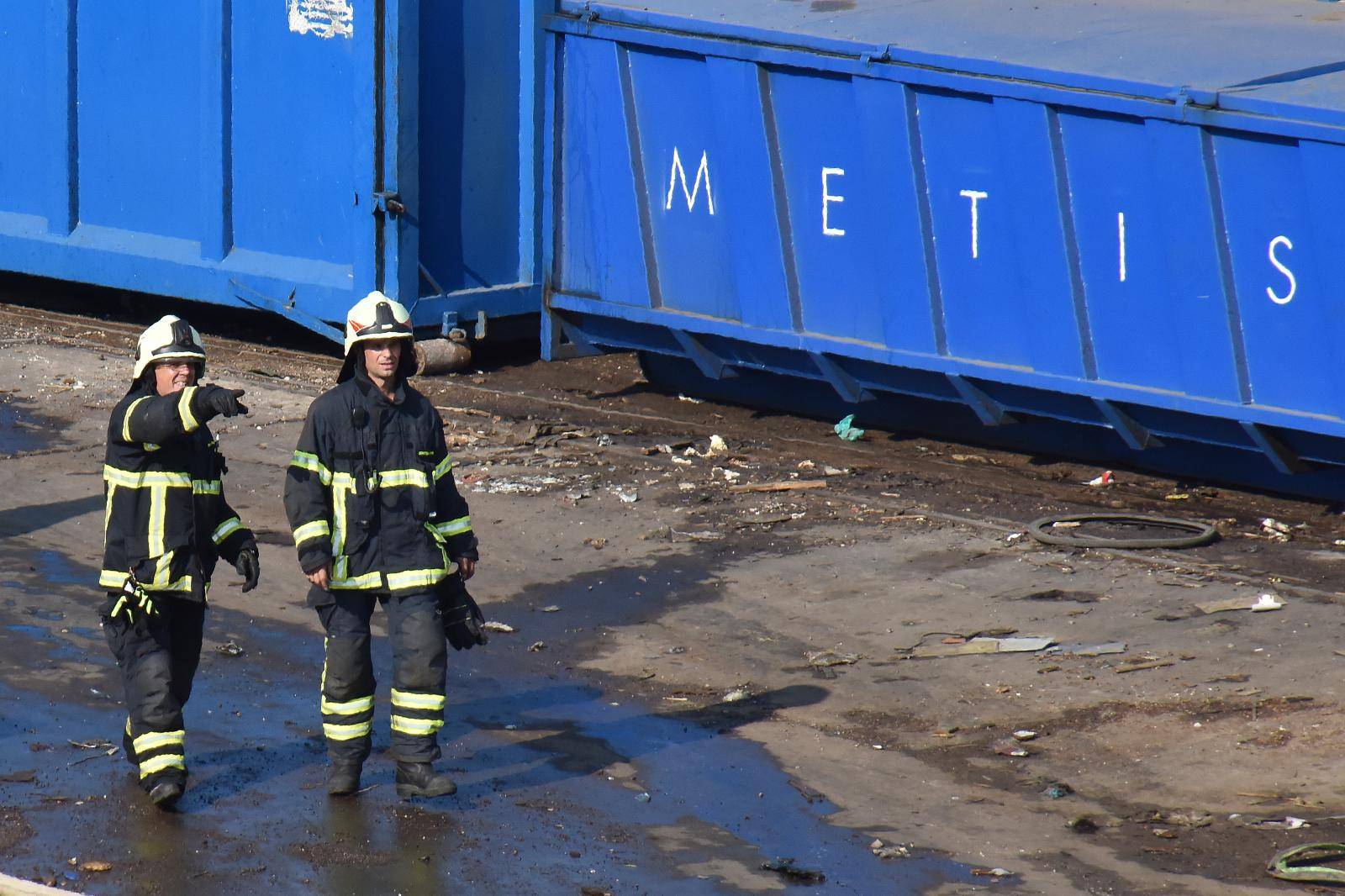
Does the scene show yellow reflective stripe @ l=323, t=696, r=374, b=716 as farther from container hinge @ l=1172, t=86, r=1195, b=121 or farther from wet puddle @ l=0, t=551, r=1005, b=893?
container hinge @ l=1172, t=86, r=1195, b=121

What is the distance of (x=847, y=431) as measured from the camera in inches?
396

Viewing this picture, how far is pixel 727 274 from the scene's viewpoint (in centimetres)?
1017

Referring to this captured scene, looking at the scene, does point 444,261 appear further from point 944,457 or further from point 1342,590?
point 1342,590

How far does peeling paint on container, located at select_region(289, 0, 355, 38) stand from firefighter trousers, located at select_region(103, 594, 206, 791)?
6060 millimetres

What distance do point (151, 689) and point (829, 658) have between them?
99.1 inches

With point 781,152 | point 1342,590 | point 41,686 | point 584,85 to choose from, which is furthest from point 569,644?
point 584,85

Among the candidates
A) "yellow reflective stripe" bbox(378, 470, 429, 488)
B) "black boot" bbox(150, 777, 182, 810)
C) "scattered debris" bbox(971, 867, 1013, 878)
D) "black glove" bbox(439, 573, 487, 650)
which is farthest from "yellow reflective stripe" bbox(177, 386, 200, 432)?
"scattered debris" bbox(971, 867, 1013, 878)

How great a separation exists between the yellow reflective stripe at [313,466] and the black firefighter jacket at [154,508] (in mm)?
288

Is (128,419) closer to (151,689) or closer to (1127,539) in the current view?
(151,689)

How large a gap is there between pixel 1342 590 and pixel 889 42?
3.50 meters

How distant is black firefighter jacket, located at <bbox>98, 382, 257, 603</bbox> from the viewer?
5.37 metres

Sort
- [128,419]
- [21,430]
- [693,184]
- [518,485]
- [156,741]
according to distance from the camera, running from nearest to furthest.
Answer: [128,419] → [156,741] → [518,485] → [21,430] → [693,184]

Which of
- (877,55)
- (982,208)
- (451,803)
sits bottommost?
(451,803)

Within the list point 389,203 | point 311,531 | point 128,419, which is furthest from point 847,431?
point 128,419
